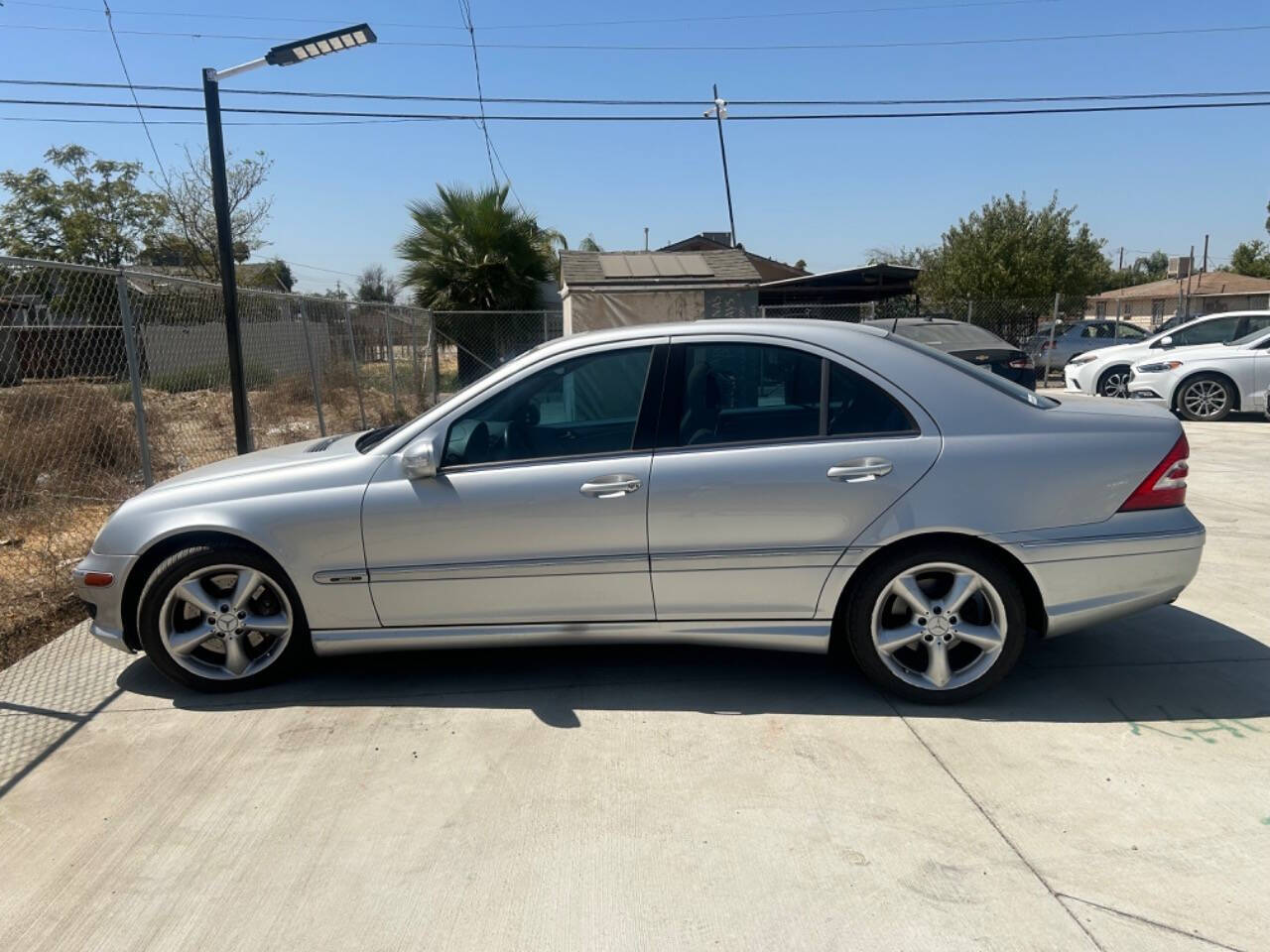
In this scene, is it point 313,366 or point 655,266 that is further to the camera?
point 655,266

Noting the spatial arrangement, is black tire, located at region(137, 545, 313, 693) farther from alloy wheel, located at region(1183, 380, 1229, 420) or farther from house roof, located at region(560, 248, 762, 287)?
alloy wheel, located at region(1183, 380, 1229, 420)

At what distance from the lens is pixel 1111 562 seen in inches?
144

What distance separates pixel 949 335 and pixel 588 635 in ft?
34.5

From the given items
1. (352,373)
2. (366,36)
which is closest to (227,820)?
(366,36)

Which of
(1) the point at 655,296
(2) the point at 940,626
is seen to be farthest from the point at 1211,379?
(2) the point at 940,626

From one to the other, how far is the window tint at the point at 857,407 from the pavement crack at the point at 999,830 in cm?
116

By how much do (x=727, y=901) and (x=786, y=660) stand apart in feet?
5.97

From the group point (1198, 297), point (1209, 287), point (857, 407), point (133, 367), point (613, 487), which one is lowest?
point (613, 487)

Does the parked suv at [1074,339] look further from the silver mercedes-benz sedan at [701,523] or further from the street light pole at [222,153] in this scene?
the silver mercedes-benz sedan at [701,523]

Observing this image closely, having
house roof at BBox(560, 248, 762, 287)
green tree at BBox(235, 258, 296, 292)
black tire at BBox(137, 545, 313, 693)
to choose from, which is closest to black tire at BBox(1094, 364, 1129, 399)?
house roof at BBox(560, 248, 762, 287)

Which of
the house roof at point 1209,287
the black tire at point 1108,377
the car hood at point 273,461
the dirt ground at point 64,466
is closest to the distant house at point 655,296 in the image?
the dirt ground at point 64,466

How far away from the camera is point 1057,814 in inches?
118

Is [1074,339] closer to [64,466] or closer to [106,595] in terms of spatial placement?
[64,466]

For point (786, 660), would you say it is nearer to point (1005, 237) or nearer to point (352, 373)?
point (352, 373)
